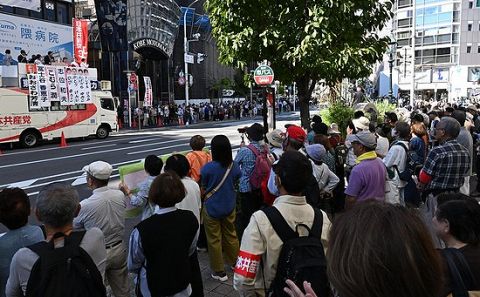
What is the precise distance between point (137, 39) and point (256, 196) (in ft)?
108

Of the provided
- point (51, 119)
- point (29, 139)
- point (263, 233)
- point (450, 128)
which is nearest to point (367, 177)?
point (450, 128)

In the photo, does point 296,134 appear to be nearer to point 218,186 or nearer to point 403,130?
point 218,186

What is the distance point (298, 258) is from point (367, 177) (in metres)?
2.10

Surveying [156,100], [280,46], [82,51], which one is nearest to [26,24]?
[82,51]

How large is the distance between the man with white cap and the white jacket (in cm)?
146

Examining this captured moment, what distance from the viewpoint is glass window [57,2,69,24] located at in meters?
30.9

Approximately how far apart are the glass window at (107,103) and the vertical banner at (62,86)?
283 cm

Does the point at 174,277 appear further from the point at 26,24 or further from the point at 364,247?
the point at 26,24

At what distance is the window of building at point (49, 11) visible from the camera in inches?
1168

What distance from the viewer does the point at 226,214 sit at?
477 cm

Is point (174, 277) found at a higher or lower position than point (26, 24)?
lower

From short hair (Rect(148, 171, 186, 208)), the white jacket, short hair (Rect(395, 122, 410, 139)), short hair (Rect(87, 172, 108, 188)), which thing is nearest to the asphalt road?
short hair (Rect(87, 172, 108, 188))

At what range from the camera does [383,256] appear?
1186 mm

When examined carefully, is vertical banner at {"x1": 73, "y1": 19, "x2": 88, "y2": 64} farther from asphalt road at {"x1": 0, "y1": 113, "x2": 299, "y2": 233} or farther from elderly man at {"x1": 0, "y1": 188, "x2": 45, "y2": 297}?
elderly man at {"x1": 0, "y1": 188, "x2": 45, "y2": 297}
